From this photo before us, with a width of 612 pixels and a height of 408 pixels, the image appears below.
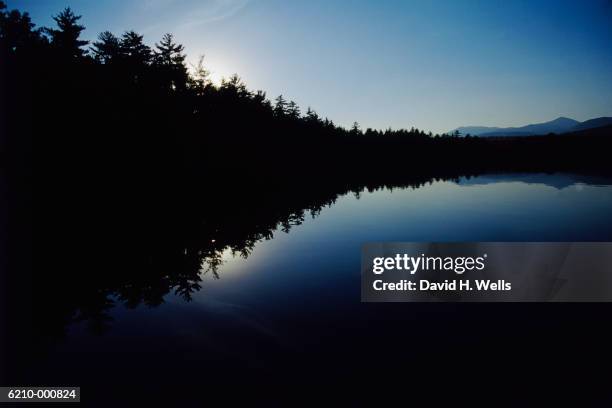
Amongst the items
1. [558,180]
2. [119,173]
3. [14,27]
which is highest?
[14,27]

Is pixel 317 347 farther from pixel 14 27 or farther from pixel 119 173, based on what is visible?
pixel 14 27

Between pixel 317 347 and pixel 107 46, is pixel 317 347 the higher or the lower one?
the lower one

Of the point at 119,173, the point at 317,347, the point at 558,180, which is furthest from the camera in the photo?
the point at 558,180

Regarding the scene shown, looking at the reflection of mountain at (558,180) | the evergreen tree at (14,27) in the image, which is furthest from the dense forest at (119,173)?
the reflection of mountain at (558,180)

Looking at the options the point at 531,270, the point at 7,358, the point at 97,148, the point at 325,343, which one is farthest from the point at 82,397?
the point at 97,148

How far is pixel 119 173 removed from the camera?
28.2 meters

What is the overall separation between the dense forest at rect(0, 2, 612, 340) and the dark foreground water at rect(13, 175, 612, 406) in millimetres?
2139

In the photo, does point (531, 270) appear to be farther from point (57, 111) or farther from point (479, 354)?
point (57, 111)

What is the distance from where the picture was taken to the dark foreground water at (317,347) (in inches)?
232

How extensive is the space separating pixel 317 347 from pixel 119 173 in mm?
27650

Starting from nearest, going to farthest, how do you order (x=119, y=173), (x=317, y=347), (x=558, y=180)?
(x=317, y=347), (x=119, y=173), (x=558, y=180)

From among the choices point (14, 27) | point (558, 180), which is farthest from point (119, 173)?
point (558, 180)

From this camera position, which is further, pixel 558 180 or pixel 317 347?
pixel 558 180

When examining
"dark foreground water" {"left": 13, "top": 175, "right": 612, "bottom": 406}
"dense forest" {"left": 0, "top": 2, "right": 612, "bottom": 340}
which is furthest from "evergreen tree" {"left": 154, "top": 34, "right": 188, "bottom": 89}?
"dark foreground water" {"left": 13, "top": 175, "right": 612, "bottom": 406}
